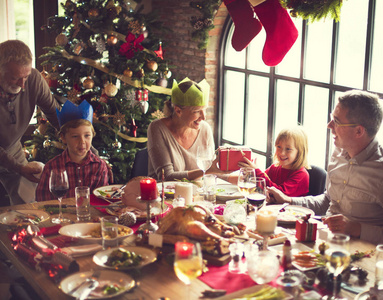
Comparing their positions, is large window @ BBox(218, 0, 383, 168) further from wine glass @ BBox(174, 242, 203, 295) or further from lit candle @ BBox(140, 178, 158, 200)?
wine glass @ BBox(174, 242, 203, 295)

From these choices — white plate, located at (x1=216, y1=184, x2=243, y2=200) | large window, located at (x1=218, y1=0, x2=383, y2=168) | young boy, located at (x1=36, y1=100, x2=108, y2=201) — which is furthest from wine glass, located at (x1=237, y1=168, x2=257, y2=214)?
large window, located at (x1=218, y1=0, x2=383, y2=168)

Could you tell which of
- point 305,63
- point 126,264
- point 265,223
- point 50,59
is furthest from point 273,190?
point 50,59

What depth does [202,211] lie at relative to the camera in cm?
217

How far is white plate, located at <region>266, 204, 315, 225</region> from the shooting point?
2420 mm

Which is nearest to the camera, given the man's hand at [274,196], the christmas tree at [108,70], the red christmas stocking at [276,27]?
the man's hand at [274,196]

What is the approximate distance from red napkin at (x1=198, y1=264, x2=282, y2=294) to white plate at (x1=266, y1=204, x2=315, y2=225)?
0.57 metres

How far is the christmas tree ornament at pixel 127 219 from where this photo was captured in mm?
2404

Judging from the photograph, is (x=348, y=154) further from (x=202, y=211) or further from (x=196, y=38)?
(x=196, y=38)

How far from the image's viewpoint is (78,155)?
10.4ft

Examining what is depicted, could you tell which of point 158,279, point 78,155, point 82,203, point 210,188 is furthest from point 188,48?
point 158,279

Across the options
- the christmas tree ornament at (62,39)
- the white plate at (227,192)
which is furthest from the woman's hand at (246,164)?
the christmas tree ornament at (62,39)

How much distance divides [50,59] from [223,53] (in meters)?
1.70

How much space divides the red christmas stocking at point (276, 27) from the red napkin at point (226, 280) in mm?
1635

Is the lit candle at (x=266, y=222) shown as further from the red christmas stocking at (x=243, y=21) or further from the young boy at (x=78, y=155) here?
the red christmas stocking at (x=243, y=21)
